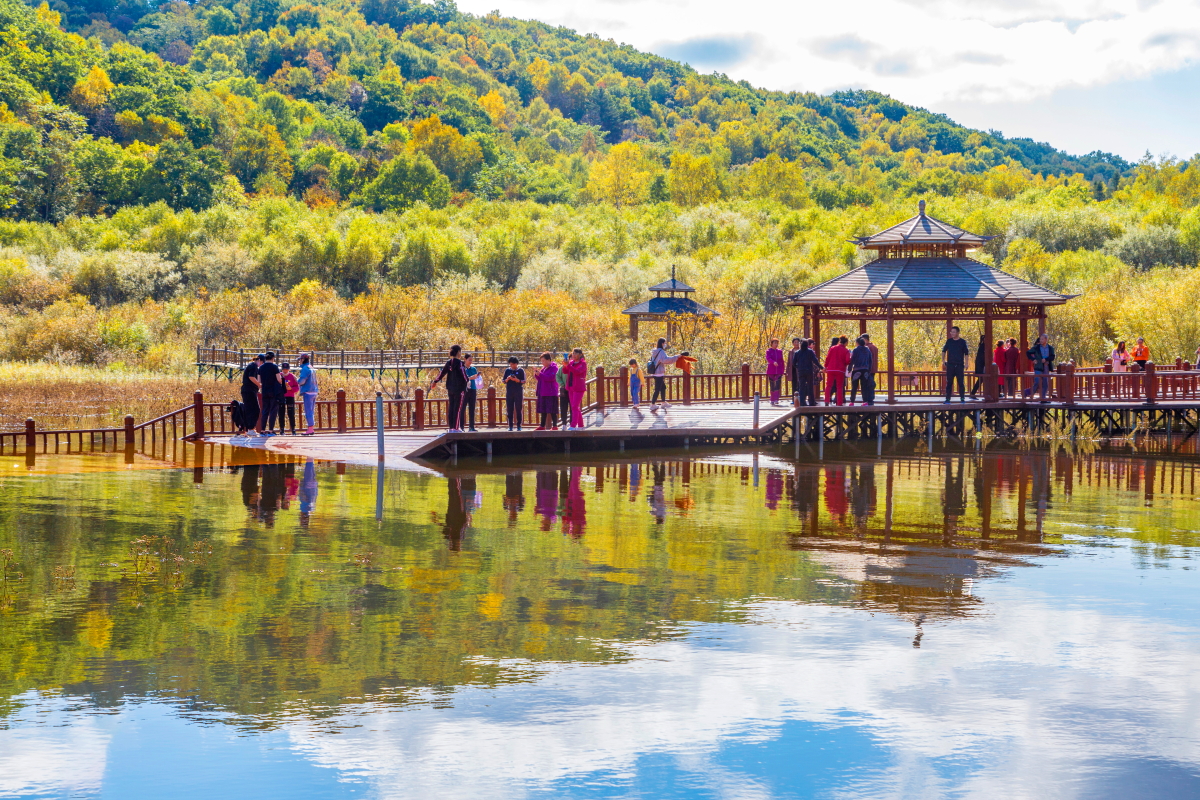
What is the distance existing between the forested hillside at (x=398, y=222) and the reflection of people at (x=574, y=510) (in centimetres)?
2601

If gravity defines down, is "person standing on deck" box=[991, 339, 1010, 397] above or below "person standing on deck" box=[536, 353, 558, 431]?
above

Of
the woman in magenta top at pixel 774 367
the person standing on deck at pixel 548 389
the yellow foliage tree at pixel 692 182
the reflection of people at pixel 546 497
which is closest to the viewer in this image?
the reflection of people at pixel 546 497

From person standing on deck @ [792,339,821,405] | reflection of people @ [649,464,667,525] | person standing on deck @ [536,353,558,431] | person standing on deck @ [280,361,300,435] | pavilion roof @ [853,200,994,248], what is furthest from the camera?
pavilion roof @ [853,200,994,248]

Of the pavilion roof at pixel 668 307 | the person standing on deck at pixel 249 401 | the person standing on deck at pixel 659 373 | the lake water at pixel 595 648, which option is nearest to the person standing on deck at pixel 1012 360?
the person standing on deck at pixel 659 373

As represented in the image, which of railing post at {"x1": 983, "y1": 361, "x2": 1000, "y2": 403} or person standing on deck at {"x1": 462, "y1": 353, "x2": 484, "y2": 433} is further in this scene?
railing post at {"x1": 983, "y1": 361, "x2": 1000, "y2": 403}

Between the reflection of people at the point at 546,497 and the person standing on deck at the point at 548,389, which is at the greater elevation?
the person standing on deck at the point at 548,389

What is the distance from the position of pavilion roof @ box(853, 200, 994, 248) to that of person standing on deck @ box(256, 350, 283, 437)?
48.0 feet

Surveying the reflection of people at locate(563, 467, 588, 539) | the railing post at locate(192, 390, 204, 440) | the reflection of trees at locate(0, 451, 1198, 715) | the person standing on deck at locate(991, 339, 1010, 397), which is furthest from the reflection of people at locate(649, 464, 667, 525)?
the person standing on deck at locate(991, 339, 1010, 397)

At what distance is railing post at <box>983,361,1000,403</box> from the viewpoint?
31.2 metres

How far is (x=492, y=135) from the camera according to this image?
153750 mm

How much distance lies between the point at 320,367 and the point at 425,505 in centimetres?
3418

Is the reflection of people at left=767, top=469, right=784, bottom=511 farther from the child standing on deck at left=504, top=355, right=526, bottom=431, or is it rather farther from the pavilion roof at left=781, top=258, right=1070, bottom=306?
the pavilion roof at left=781, top=258, right=1070, bottom=306

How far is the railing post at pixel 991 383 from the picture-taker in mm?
31234

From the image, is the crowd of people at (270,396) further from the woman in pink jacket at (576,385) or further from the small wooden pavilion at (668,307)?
the small wooden pavilion at (668,307)
